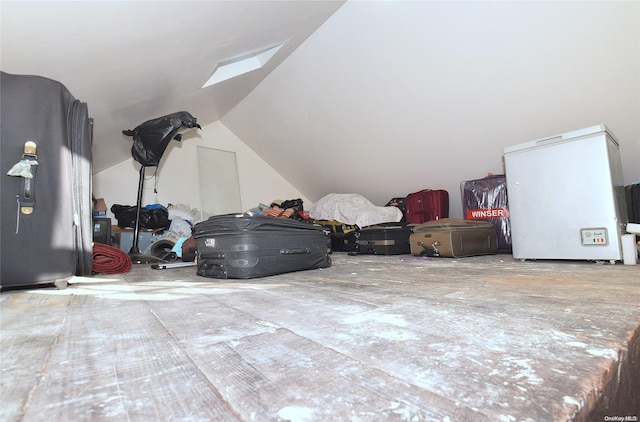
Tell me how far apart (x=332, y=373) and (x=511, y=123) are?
2.78 m

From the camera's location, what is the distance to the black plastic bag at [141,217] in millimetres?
3391

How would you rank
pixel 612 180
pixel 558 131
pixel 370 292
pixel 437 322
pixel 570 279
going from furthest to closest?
pixel 558 131 → pixel 612 180 → pixel 570 279 → pixel 370 292 → pixel 437 322

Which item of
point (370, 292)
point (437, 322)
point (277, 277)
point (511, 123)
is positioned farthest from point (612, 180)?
point (277, 277)

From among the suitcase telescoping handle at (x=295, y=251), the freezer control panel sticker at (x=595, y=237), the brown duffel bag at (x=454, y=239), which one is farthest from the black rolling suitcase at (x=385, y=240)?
the freezer control panel sticker at (x=595, y=237)

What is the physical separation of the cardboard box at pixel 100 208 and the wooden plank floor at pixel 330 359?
2.83 metres

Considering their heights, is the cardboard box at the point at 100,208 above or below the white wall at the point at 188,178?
below

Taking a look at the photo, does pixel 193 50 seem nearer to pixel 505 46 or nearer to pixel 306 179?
pixel 505 46

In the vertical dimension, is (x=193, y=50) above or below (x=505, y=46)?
above

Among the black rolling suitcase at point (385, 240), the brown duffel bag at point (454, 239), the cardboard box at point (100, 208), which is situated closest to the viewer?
the brown duffel bag at point (454, 239)

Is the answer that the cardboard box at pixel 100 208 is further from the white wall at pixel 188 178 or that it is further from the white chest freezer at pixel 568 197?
the white chest freezer at pixel 568 197

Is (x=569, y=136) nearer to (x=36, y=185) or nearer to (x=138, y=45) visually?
(x=138, y=45)

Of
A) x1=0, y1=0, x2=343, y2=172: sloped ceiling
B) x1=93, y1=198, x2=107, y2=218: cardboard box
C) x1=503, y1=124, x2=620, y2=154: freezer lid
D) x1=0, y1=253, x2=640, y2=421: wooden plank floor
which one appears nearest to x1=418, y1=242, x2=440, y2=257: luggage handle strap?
x1=503, y1=124, x2=620, y2=154: freezer lid

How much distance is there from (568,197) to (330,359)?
197 centimetres

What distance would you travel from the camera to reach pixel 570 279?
4.01 feet
